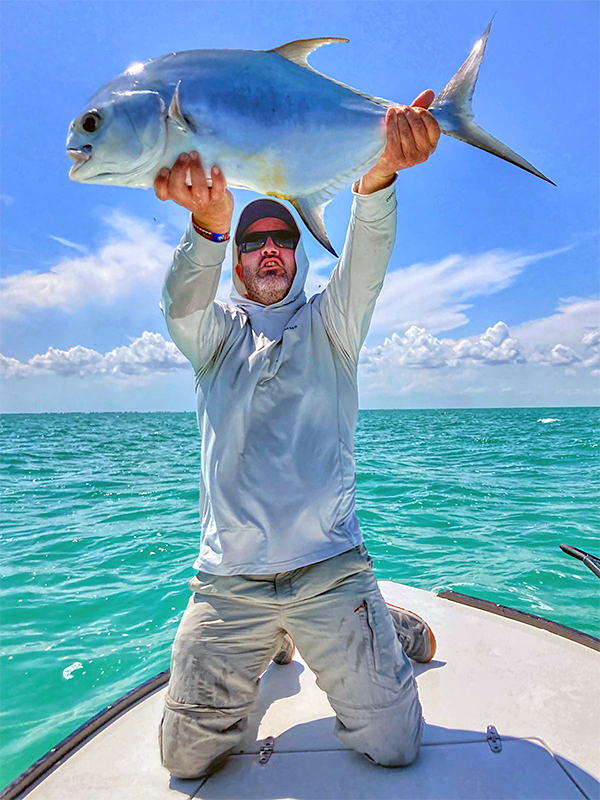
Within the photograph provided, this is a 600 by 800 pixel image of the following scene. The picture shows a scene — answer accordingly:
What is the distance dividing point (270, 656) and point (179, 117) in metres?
2.08

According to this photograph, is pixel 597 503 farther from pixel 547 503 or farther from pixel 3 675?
pixel 3 675

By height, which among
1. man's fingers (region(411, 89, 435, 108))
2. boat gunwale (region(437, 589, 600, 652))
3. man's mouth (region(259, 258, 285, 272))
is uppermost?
man's fingers (region(411, 89, 435, 108))

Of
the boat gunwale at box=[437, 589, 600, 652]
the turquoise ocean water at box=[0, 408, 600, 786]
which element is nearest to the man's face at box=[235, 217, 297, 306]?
the boat gunwale at box=[437, 589, 600, 652]

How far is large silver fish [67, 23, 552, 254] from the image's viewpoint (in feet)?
5.36

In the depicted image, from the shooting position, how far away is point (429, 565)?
6793 mm

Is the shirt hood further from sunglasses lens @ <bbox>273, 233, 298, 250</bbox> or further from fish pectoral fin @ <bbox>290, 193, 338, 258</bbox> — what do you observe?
fish pectoral fin @ <bbox>290, 193, 338, 258</bbox>

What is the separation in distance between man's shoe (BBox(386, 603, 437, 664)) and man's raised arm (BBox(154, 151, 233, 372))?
1.58 meters

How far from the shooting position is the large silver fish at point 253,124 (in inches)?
64.3

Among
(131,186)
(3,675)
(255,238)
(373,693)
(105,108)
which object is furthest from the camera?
(3,675)

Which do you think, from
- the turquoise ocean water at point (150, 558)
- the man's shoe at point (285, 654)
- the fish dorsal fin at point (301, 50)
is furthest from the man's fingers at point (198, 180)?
the turquoise ocean water at point (150, 558)

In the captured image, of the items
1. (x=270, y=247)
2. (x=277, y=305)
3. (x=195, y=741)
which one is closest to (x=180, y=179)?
(x=270, y=247)

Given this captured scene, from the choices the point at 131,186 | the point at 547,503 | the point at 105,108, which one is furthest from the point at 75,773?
the point at 547,503

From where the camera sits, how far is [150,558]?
23.7ft

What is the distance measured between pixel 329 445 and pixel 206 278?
2.77ft
